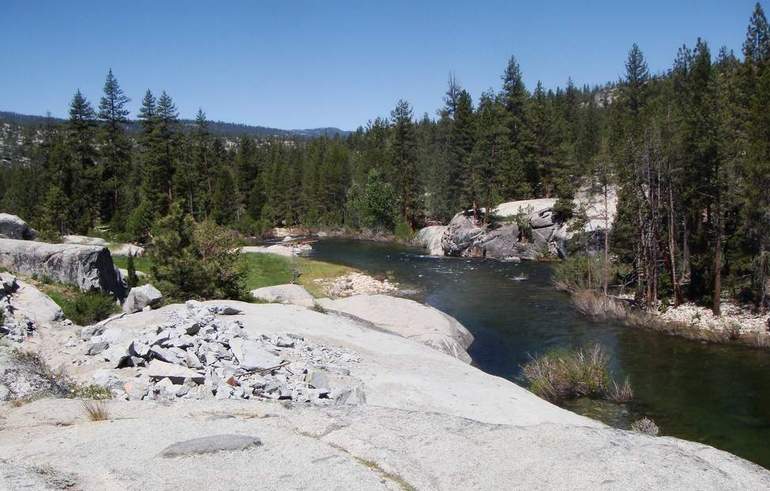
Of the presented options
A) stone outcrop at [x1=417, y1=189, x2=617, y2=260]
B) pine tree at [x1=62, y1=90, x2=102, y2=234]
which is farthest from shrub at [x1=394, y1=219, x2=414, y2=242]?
pine tree at [x1=62, y1=90, x2=102, y2=234]

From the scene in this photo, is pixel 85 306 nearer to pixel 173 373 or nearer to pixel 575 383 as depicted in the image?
pixel 173 373

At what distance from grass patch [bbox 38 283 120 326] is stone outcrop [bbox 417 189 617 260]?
1472 inches

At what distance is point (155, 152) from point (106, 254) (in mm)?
42636

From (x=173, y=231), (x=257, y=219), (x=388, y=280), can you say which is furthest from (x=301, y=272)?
(x=257, y=219)

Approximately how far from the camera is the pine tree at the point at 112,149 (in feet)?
224

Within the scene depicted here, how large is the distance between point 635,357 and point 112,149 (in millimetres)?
62998

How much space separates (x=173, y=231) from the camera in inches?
950

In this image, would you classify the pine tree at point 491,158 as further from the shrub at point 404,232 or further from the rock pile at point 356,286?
the rock pile at point 356,286

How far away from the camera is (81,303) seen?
18.8 m

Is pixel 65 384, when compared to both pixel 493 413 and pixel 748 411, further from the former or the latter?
pixel 748 411

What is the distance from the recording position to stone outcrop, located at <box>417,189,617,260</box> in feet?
170

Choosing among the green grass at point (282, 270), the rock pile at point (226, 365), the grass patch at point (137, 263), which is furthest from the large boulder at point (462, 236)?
the rock pile at point (226, 365)

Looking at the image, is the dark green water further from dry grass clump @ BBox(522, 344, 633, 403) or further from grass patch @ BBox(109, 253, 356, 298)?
grass patch @ BBox(109, 253, 356, 298)

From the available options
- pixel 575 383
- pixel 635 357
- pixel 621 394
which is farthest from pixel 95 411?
pixel 635 357
